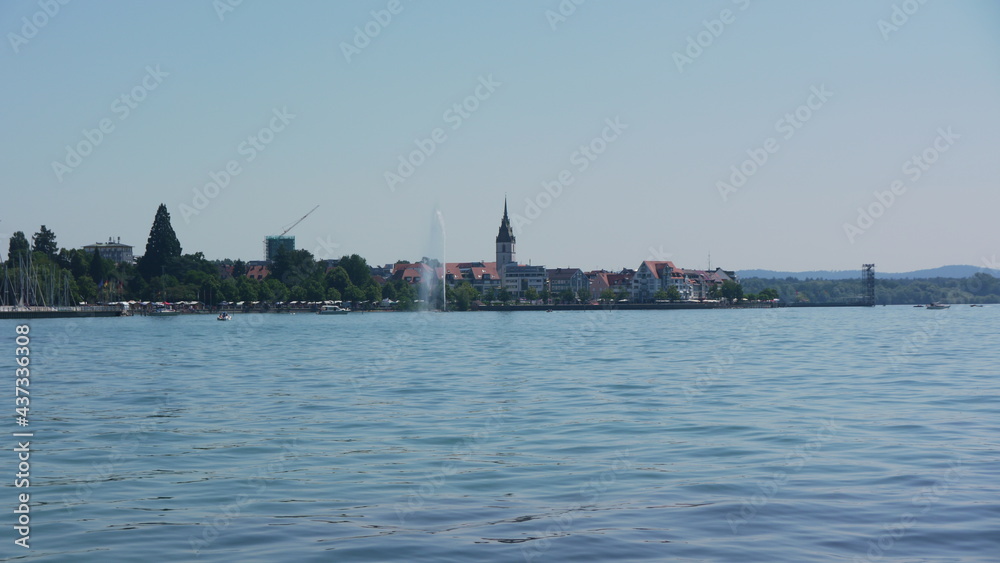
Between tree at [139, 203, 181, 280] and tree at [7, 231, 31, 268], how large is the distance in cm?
1696

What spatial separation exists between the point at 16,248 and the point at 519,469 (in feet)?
488

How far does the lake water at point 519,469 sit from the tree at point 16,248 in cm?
11863

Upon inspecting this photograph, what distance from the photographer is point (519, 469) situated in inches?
551

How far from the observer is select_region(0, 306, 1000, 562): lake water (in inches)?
398

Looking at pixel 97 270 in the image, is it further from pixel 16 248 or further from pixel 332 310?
pixel 332 310

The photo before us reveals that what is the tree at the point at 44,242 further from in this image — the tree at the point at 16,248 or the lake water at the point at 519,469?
the lake water at the point at 519,469

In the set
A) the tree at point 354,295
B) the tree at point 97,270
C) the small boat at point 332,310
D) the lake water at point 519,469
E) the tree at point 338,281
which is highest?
the tree at point 97,270

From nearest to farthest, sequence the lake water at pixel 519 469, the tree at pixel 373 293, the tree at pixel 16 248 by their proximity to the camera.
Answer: the lake water at pixel 519 469, the tree at pixel 16 248, the tree at pixel 373 293

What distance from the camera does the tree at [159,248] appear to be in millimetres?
143750

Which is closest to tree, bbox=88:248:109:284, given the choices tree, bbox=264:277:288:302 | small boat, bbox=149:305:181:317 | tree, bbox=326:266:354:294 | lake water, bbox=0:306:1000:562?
small boat, bbox=149:305:181:317

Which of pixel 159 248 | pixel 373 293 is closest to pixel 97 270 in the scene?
pixel 159 248

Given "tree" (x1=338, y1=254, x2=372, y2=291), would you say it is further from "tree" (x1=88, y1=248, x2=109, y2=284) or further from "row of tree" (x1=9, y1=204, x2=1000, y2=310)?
"tree" (x1=88, y1=248, x2=109, y2=284)

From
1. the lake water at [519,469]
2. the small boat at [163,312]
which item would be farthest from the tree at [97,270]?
the lake water at [519,469]

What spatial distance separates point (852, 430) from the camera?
17297 millimetres
